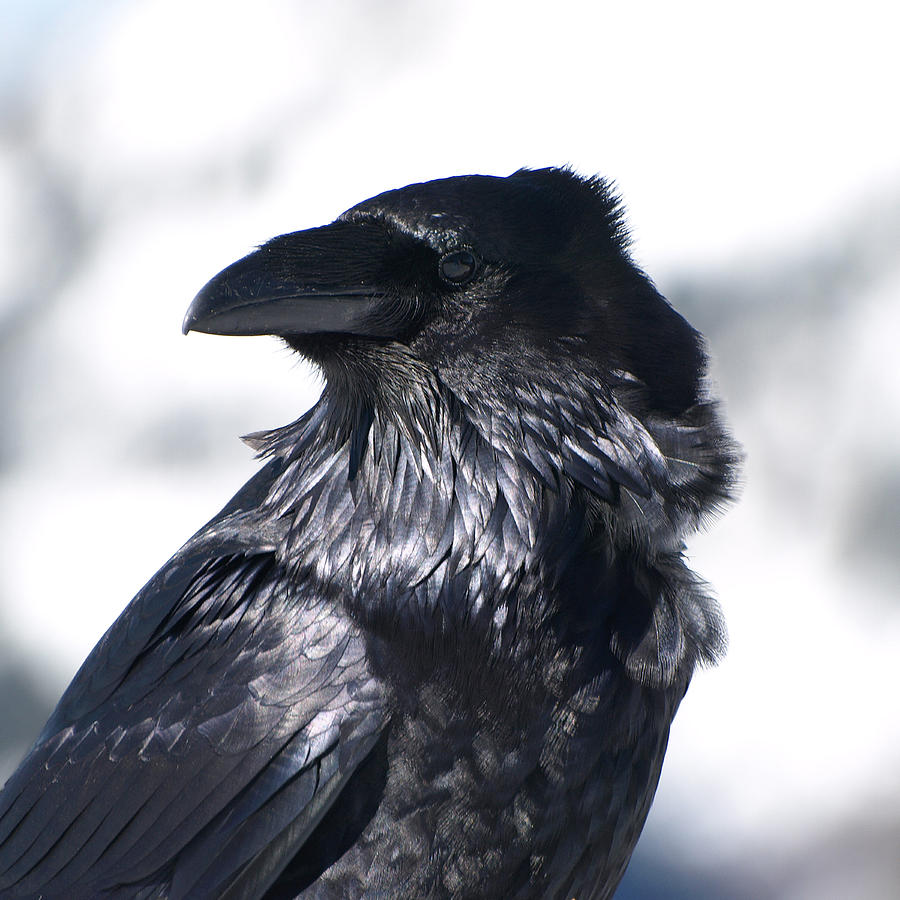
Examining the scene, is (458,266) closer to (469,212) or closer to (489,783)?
(469,212)

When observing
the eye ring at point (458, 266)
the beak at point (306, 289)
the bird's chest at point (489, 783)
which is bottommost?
the bird's chest at point (489, 783)

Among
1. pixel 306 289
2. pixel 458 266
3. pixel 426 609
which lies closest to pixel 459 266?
pixel 458 266

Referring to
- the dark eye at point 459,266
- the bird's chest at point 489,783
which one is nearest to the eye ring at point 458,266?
the dark eye at point 459,266

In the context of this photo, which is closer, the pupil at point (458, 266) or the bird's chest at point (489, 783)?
the bird's chest at point (489, 783)

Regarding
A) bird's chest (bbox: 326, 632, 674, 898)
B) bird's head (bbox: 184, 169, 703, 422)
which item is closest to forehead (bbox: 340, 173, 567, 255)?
bird's head (bbox: 184, 169, 703, 422)

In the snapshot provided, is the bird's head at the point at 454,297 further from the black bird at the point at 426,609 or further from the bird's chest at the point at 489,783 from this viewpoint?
the bird's chest at the point at 489,783

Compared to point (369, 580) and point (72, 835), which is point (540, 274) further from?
point (72, 835)

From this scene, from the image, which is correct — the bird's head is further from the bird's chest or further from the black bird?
the bird's chest

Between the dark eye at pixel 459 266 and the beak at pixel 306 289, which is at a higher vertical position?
the dark eye at pixel 459 266
